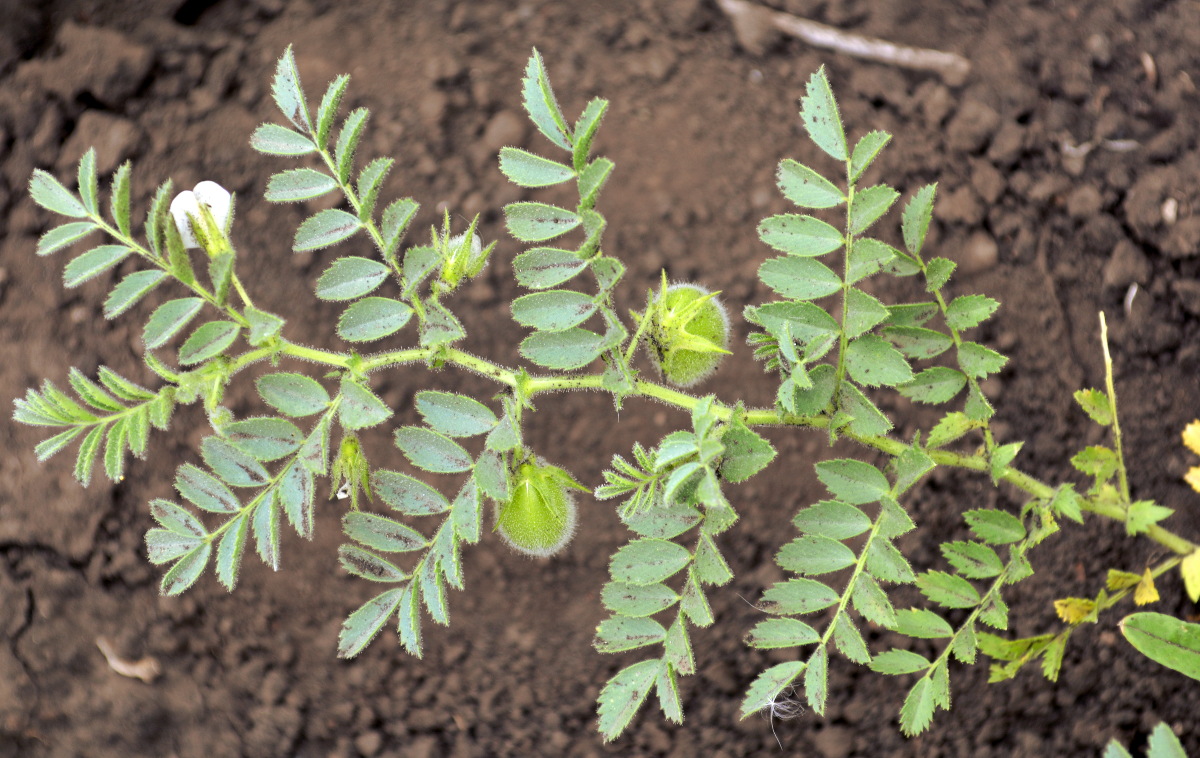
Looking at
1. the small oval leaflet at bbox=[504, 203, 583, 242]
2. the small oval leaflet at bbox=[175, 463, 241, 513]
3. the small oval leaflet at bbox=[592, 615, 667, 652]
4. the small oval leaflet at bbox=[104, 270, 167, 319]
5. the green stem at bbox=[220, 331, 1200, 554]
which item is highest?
the small oval leaflet at bbox=[504, 203, 583, 242]

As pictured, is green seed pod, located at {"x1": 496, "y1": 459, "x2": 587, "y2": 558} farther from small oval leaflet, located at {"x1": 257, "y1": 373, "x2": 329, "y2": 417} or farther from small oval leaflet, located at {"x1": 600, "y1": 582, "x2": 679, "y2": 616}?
small oval leaflet, located at {"x1": 257, "y1": 373, "x2": 329, "y2": 417}

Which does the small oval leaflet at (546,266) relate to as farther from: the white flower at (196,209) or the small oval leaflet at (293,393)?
the white flower at (196,209)

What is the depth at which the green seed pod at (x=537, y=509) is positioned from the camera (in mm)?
1417

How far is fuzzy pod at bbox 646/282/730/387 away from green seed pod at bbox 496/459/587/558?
235 mm

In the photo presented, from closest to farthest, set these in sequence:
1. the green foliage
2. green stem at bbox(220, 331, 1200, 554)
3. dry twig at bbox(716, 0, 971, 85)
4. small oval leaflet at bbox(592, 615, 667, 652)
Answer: the green foliage
green stem at bbox(220, 331, 1200, 554)
small oval leaflet at bbox(592, 615, 667, 652)
dry twig at bbox(716, 0, 971, 85)

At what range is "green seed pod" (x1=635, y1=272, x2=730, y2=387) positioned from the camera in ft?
4.41

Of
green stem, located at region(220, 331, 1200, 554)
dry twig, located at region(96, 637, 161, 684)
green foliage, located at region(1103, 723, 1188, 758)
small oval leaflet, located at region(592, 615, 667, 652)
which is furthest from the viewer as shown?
dry twig, located at region(96, 637, 161, 684)

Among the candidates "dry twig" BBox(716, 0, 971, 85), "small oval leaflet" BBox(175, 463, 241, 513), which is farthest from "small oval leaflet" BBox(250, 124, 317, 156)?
"dry twig" BBox(716, 0, 971, 85)

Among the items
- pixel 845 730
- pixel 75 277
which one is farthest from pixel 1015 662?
pixel 75 277

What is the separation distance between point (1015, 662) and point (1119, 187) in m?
1.13

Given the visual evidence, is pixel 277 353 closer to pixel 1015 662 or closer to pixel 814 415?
pixel 814 415

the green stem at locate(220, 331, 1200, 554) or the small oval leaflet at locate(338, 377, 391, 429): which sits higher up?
the small oval leaflet at locate(338, 377, 391, 429)

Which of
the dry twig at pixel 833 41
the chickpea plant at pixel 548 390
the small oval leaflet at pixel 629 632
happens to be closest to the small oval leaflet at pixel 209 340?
the chickpea plant at pixel 548 390

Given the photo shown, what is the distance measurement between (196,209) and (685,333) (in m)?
0.76
